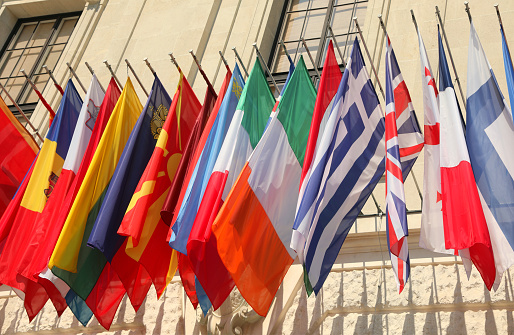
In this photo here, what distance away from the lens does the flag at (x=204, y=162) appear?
28.5ft

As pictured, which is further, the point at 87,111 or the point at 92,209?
the point at 87,111

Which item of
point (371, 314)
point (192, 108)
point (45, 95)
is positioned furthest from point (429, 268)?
point (45, 95)

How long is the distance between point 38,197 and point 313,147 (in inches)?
145

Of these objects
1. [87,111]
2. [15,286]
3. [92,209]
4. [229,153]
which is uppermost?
[87,111]

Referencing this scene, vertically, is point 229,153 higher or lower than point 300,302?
higher

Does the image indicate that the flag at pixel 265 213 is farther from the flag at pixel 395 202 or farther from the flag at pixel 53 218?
the flag at pixel 53 218

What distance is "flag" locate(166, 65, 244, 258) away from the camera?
8688 mm

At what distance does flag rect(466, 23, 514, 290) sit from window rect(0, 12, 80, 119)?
8.49 meters

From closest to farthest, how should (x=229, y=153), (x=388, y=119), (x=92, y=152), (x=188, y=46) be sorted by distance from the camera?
1. (x=388, y=119)
2. (x=229, y=153)
3. (x=92, y=152)
4. (x=188, y=46)

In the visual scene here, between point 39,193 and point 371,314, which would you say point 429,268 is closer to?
point 371,314

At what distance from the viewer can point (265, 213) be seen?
28.3 ft

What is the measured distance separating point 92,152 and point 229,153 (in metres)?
2.06

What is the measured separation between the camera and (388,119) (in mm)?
8617

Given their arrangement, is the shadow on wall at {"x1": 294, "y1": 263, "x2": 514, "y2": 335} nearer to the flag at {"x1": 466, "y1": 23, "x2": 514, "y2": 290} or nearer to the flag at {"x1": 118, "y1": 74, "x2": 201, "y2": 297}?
the flag at {"x1": 466, "y1": 23, "x2": 514, "y2": 290}
